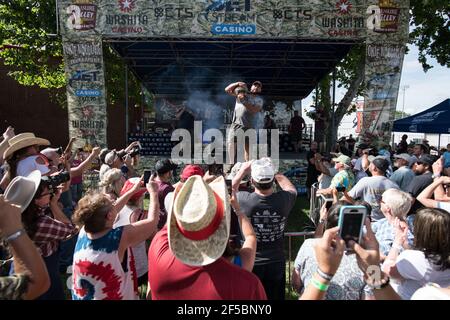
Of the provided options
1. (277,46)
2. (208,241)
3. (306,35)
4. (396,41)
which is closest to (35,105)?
(277,46)

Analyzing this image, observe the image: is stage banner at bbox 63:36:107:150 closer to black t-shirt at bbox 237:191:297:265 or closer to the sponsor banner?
the sponsor banner

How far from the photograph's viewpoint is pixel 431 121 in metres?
12.0

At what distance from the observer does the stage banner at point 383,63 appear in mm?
9859

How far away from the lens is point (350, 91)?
12531mm

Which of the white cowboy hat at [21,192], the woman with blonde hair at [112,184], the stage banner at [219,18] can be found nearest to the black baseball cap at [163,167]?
the woman with blonde hair at [112,184]

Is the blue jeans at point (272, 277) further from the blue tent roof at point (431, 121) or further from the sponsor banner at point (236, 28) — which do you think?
the blue tent roof at point (431, 121)

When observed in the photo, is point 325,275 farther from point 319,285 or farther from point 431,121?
point 431,121

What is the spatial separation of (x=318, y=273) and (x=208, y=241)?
0.55 meters

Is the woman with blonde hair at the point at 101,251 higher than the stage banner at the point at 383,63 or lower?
lower

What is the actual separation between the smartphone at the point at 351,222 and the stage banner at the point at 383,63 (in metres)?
8.96

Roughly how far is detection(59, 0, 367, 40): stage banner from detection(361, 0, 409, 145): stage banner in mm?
383

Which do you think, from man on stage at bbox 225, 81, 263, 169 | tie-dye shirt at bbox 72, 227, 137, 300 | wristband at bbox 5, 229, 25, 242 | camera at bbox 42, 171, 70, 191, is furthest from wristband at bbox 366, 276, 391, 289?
man on stage at bbox 225, 81, 263, 169

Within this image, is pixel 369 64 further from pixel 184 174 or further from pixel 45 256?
pixel 45 256

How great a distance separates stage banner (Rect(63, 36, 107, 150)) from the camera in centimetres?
1024
